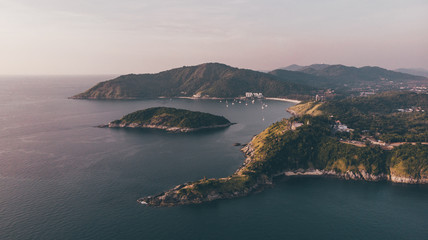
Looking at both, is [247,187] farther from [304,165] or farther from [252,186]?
[304,165]

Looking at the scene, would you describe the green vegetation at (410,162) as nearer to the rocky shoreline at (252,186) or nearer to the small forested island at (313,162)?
the small forested island at (313,162)

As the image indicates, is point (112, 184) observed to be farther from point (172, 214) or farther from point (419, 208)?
point (419, 208)

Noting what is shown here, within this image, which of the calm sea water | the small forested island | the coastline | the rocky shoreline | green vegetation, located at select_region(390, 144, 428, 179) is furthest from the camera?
green vegetation, located at select_region(390, 144, 428, 179)

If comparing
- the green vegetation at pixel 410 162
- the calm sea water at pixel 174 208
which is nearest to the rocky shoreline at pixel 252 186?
the green vegetation at pixel 410 162

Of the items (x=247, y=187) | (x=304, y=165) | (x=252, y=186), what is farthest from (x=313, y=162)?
(x=247, y=187)

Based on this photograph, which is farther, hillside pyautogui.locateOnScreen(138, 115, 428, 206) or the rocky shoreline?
hillside pyautogui.locateOnScreen(138, 115, 428, 206)

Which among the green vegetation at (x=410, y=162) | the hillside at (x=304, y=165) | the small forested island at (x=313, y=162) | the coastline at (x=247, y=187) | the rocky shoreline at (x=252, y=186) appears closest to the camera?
the rocky shoreline at (x=252, y=186)

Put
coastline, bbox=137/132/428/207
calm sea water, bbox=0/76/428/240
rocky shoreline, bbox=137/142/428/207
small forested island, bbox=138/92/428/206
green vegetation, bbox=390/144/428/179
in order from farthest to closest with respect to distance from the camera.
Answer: green vegetation, bbox=390/144/428/179
small forested island, bbox=138/92/428/206
coastline, bbox=137/132/428/207
rocky shoreline, bbox=137/142/428/207
calm sea water, bbox=0/76/428/240

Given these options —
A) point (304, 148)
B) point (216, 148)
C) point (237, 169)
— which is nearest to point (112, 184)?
point (237, 169)

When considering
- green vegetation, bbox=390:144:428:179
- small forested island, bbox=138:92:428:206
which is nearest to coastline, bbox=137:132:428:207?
small forested island, bbox=138:92:428:206

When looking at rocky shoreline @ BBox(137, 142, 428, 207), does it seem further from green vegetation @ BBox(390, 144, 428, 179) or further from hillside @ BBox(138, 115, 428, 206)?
green vegetation @ BBox(390, 144, 428, 179)

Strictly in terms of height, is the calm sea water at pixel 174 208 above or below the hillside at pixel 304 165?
below
